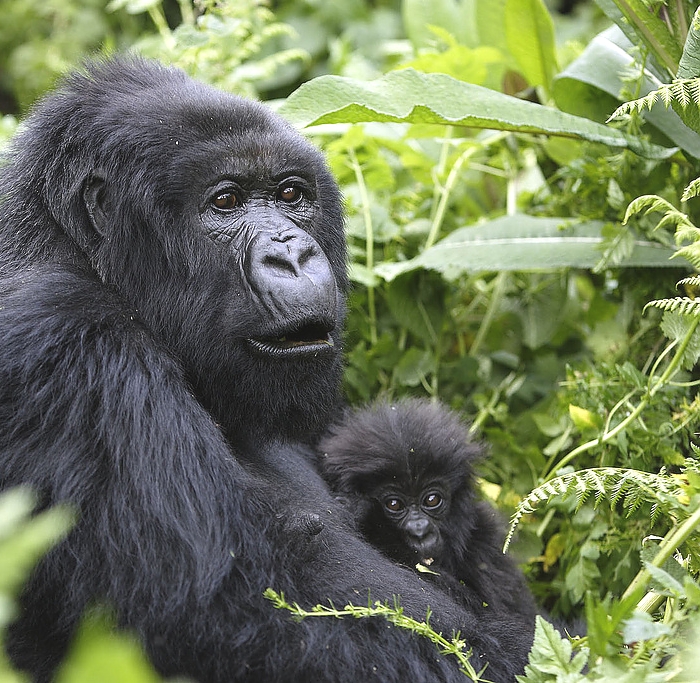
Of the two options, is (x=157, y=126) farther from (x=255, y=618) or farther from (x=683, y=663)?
(x=683, y=663)

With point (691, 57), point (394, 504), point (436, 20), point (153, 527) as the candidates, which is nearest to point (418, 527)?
point (394, 504)

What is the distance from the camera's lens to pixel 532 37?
4.36 metres

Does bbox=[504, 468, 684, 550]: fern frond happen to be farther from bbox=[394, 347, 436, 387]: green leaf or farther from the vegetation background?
bbox=[394, 347, 436, 387]: green leaf

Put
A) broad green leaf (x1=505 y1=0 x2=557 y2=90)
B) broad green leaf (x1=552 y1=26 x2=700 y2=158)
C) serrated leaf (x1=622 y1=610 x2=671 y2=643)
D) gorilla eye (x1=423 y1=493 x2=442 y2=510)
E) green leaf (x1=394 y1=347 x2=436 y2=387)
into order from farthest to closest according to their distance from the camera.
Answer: broad green leaf (x1=505 y1=0 x2=557 y2=90), green leaf (x1=394 y1=347 x2=436 y2=387), broad green leaf (x1=552 y1=26 x2=700 y2=158), gorilla eye (x1=423 y1=493 x2=442 y2=510), serrated leaf (x1=622 y1=610 x2=671 y2=643)

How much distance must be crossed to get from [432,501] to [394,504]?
0.45 ft

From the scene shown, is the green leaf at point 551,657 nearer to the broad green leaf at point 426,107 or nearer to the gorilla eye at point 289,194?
the gorilla eye at point 289,194

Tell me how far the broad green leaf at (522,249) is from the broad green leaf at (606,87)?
17.0 inches

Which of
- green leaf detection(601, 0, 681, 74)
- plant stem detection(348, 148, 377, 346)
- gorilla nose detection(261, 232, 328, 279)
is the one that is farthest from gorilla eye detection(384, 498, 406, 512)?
green leaf detection(601, 0, 681, 74)

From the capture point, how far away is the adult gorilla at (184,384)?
224cm

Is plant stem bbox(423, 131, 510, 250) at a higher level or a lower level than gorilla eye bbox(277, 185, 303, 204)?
A: lower

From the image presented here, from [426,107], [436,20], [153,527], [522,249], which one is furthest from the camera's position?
[436,20]

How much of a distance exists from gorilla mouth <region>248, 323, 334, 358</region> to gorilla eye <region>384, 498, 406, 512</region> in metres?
0.77

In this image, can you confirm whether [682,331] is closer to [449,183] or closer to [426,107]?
[426,107]

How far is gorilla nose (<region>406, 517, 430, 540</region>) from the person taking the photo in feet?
10.3
